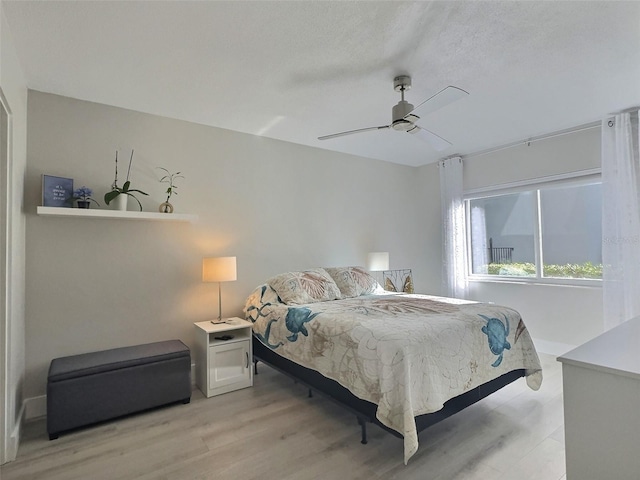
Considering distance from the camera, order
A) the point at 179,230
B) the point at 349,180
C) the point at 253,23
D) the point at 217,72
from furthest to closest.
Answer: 1. the point at 349,180
2. the point at 179,230
3. the point at 217,72
4. the point at 253,23

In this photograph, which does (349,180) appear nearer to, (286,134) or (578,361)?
(286,134)

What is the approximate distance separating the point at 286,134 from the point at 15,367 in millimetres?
3054

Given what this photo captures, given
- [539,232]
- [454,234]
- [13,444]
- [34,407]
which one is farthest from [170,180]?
[539,232]

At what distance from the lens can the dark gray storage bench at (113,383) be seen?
2202 mm

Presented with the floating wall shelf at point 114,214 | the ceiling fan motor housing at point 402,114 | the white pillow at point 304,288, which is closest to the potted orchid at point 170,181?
the floating wall shelf at point 114,214

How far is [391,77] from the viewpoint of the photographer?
248 centimetres

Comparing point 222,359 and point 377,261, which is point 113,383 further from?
point 377,261

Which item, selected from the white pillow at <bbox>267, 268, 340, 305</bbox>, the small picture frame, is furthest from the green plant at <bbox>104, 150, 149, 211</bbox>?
the white pillow at <bbox>267, 268, 340, 305</bbox>

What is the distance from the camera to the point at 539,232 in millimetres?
4062

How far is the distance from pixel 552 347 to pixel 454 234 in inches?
70.3

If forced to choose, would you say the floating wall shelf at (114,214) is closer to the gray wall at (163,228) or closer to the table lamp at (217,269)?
the gray wall at (163,228)

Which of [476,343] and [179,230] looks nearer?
[476,343]

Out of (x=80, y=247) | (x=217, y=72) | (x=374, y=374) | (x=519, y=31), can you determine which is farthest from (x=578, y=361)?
(x=80, y=247)

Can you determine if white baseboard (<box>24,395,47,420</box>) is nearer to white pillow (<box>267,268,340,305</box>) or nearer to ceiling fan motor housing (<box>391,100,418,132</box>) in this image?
white pillow (<box>267,268,340,305</box>)
